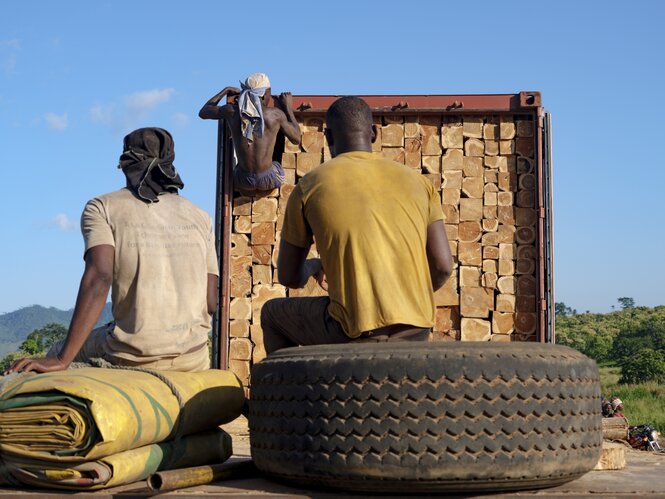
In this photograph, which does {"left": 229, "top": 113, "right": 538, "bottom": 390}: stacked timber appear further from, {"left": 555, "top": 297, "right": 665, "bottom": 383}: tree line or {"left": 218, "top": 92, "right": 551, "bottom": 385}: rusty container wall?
{"left": 555, "top": 297, "right": 665, "bottom": 383}: tree line

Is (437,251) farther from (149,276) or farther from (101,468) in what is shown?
(101,468)

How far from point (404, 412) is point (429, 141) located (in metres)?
6.37

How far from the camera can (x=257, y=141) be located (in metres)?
8.41


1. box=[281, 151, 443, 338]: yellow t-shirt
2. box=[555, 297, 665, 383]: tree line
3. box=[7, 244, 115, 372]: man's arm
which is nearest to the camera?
box=[281, 151, 443, 338]: yellow t-shirt

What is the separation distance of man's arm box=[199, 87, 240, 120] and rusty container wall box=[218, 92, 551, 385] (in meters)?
0.49

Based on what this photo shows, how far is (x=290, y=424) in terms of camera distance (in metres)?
2.77

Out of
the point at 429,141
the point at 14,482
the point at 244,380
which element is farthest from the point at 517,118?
the point at 14,482

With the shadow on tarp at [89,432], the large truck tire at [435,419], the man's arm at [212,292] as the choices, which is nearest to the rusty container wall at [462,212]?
the man's arm at [212,292]

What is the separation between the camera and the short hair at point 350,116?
3.70 m

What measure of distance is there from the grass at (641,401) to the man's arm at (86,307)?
42.2 ft

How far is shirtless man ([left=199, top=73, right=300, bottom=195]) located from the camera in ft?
27.6

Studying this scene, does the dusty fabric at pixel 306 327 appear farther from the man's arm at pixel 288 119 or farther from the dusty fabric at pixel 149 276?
the man's arm at pixel 288 119

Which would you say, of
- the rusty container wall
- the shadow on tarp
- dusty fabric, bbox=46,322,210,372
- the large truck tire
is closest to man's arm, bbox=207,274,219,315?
dusty fabric, bbox=46,322,210,372

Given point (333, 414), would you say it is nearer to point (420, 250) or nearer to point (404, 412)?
point (404, 412)
